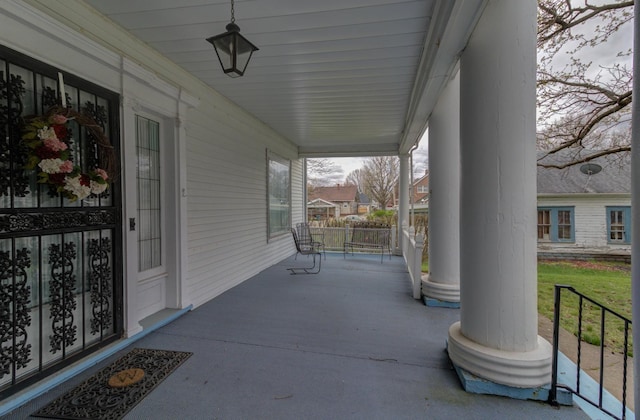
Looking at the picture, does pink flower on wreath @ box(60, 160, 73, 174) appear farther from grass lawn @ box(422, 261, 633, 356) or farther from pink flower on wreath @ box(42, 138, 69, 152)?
Answer: grass lawn @ box(422, 261, 633, 356)

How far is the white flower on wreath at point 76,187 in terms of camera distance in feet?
6.68

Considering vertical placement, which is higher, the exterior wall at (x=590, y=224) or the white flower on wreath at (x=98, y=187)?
the white flower on wreath at (x=98, y=187)

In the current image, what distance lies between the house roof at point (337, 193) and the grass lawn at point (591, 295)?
2033 cm

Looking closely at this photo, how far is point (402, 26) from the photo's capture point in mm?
2516

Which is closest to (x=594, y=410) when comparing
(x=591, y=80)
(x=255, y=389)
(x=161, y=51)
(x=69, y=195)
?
(x=255, y=389)

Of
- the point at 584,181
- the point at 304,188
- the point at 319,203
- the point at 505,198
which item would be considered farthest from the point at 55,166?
the point at 319,203

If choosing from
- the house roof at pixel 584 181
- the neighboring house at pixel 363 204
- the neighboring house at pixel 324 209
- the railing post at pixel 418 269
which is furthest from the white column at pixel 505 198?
the neighboring house at pixel 363 204

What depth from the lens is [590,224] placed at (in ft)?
33.8

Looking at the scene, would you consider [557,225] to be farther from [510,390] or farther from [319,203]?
[319,203]

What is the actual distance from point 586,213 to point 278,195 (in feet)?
35.4

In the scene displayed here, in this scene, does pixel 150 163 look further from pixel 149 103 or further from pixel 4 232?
pixel 4 232

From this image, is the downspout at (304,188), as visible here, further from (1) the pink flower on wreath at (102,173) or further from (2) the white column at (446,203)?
(1) the pink flower on wreath at (102,173)

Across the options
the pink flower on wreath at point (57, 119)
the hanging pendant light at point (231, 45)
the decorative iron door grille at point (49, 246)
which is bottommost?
the decorative iron door grille at point (49, 246)

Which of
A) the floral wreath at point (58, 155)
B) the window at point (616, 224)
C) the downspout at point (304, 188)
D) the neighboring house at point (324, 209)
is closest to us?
the floral wreath at point (58, 155)
